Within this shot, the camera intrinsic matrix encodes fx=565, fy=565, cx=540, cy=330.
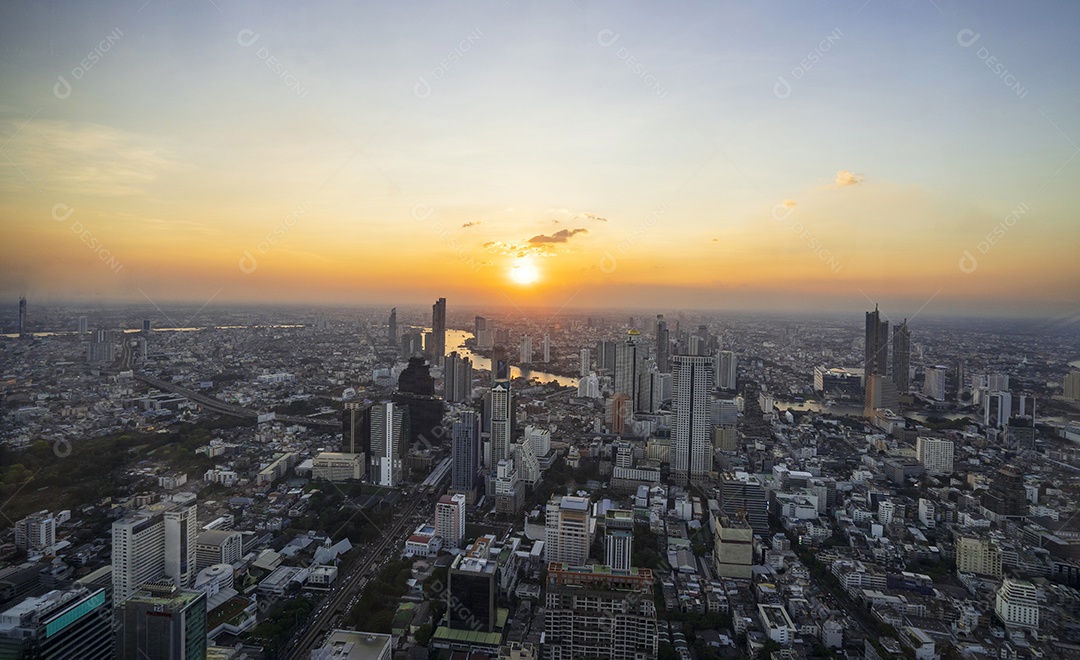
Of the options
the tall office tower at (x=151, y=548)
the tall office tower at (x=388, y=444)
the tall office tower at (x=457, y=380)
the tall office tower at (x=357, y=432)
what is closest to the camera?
the tall office tower at (x=151, y=548)

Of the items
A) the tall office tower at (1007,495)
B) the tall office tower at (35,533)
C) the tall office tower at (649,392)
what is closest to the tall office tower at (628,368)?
the tall office tower at (649,392)

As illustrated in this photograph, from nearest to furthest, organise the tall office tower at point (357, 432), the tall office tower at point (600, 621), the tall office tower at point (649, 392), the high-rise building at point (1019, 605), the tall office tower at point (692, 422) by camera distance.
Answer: the tall office tower at point (600, 621)
the high-rise building at point (1019, 605)
the tall office tower at point (357, 432)
the tall office tower at point (692, 422)
the tall office tower at point (649, 392)

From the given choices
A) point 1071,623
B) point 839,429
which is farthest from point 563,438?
point 1071,623

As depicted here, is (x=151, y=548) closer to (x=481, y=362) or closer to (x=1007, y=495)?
(x=1007, y=495)

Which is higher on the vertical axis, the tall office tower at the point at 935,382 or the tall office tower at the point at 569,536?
the tall office tower at the point at 935,382

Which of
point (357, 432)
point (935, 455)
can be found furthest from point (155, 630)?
point (935, 455)

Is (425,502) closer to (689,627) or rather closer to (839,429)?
(689,627)

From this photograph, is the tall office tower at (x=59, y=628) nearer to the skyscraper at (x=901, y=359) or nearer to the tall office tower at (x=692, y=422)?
the tall office tower at (x=692, y=422)
